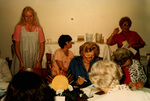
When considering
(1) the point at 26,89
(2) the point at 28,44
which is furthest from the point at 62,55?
(1) the point at 26,89

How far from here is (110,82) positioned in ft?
4.33

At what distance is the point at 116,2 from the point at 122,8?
26cm

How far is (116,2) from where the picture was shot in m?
4.96

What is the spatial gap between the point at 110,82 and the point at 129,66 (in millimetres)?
966

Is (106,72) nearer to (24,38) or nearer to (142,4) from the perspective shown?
(24,38)

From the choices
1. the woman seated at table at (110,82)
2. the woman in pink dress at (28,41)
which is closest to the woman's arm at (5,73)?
the woman in pink dress at (28,41)

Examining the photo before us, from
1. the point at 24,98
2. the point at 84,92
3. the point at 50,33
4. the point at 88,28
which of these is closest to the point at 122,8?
the point at 88,28

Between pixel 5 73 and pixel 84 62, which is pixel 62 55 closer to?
pixel 84 62

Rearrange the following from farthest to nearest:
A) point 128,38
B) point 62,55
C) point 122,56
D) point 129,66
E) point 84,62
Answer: point 128,38 < point 62,55 < point 84,62 < point 129,66 < point 122,56

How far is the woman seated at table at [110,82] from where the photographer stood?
1206 mm

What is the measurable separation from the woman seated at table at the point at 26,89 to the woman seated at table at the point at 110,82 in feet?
1.87

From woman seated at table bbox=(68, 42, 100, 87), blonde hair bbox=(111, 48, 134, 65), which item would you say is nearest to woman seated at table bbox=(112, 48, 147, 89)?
blonde hair bbox=(111, 48, 134, 65)

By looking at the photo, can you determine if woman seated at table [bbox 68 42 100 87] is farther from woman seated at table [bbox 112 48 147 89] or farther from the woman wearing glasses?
the woman wearing glasses

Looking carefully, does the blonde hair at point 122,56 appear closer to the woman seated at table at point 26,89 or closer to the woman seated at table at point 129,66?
the woman seated at table at point 129,66
